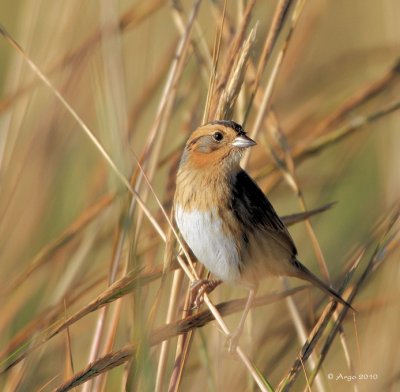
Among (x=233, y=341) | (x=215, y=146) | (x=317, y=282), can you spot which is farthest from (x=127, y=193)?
(x=317, y=282)

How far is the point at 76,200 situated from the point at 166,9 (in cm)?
178

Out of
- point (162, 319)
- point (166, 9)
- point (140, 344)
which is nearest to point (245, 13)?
point (140, 344)

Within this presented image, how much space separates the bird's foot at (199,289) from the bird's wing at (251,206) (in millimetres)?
253

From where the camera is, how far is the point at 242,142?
278cm

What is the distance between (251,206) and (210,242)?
0.25 m

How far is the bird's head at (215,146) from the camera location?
9.07ft

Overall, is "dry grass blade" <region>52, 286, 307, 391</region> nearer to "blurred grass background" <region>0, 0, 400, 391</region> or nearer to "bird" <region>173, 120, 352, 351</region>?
"blurred grass background" <region>0, 0, 400, 391</region>

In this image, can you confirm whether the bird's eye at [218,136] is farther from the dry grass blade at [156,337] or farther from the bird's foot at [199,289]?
the dry grass blade at [156,337]

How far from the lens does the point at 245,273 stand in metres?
2.96

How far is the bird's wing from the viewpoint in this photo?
291cm

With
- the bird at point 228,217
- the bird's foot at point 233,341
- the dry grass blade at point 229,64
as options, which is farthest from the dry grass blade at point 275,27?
the bird's foot at point 233,341

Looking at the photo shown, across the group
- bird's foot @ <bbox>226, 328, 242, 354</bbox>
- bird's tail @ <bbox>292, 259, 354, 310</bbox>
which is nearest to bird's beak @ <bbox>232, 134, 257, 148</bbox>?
bird's tail @ <bbox>292, 259, 354, 310</bbox>

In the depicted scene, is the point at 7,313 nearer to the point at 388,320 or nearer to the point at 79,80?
the point at 79,80

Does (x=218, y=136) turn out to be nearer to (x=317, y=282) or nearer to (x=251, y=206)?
(x=251, y=206)
